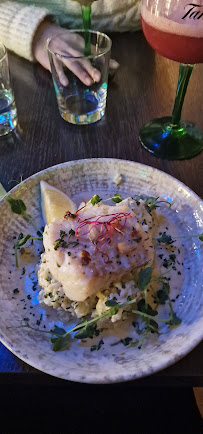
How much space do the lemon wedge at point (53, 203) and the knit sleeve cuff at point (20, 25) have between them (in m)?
0.78

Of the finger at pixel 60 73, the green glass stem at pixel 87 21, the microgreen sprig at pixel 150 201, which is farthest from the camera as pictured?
the green glass stem at pixel 87 21

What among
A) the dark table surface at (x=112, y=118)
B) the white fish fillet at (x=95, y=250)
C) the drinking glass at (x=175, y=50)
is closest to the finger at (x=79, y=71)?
the dark table surface at (x=112, y=118)

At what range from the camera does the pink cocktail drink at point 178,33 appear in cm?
81

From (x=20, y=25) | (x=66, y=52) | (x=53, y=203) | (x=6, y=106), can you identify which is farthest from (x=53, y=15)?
(x=53, y=203)

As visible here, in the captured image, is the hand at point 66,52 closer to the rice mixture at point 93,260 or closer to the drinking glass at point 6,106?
the drinking glass at point 6,106

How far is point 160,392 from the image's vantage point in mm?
920

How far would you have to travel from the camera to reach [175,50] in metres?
0.90

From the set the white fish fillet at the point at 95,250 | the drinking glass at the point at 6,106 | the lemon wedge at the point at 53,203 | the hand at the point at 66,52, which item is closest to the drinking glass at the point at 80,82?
the hand at the point at 66,52

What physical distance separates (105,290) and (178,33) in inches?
23.4

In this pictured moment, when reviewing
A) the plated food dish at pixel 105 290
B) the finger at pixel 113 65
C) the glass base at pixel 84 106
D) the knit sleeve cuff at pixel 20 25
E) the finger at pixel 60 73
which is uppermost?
the knit sleeve cuff at pixel 20 25

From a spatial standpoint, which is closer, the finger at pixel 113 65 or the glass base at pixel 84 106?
the glass base at pixel 84 106

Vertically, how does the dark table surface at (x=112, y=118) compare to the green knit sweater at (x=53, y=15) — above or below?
below

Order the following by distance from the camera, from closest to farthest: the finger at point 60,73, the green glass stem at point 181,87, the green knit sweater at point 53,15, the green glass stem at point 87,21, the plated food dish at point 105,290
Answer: the plated food dish at point 105,290, the green glass stem at point 181,87, the finger at point 60,73, the green glass stem at point 87,21, the green knit sweater at point 53,15

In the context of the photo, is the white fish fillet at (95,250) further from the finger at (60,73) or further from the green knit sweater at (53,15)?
the green knit sweater at (53,15)
